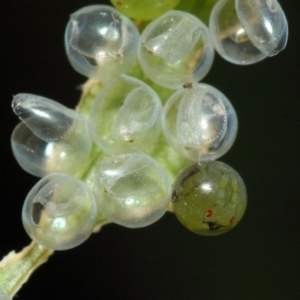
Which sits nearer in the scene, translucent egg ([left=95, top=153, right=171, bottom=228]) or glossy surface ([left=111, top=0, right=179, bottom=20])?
translucent egg ([left=95, top=153, right=171, bottom=228])

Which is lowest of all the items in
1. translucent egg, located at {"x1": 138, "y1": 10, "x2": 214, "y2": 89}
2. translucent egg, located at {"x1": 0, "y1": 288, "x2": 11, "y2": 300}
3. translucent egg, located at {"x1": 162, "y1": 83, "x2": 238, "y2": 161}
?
translucent egg, located at {"x1": 0, "y1": 288, "x2": 11, "y2": 300}

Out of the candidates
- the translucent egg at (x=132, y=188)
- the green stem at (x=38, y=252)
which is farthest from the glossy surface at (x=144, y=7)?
the translucent egg at (x=132, y=188)

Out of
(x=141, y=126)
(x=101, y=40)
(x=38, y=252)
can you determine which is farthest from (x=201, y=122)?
(x=38, y=252)

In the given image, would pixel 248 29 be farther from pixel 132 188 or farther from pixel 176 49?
pixel 132 188

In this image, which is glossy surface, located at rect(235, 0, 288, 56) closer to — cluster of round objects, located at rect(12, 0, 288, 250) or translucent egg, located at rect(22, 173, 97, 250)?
cluster of round objects, located at rect(12, 0, 288, 250)

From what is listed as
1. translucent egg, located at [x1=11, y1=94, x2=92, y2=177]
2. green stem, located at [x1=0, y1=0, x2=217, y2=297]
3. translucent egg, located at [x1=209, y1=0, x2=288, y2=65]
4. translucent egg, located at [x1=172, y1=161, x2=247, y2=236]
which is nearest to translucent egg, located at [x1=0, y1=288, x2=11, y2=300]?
green stem, located at [x1=0, y1=0, x2=217, y2=297]

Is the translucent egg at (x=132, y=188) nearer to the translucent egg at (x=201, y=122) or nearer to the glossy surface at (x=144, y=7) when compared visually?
the translucent egg at (x=201, y=122)

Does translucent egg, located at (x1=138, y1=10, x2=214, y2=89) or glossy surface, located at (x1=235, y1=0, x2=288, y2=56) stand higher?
glossy surface, located at (x1=235, y1=0, x2=288, y2=56)
